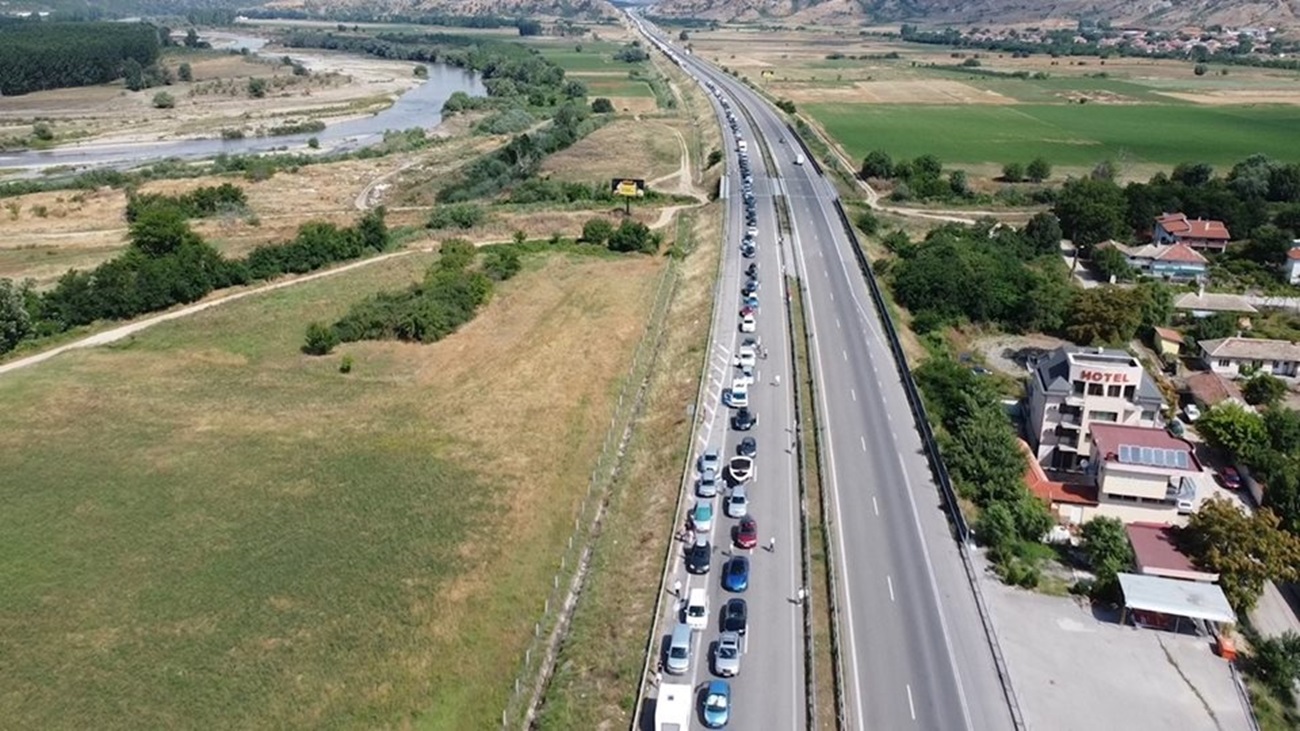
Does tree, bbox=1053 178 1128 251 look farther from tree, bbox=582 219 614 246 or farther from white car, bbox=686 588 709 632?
white car, bbox=686 588 709 632

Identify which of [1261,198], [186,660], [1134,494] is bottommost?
[186,660]

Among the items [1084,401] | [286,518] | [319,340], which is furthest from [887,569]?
[319,340]

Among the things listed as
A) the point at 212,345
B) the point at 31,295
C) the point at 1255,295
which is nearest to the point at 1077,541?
the point at 1255,295

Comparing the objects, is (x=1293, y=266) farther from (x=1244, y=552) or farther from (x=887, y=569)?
(x=887, y=569)

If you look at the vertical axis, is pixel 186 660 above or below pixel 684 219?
below

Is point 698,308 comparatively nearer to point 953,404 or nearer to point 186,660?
point 953,404

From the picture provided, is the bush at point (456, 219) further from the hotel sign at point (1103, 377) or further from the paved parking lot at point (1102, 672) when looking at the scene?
the paved parking lot at point (1102, 672)
